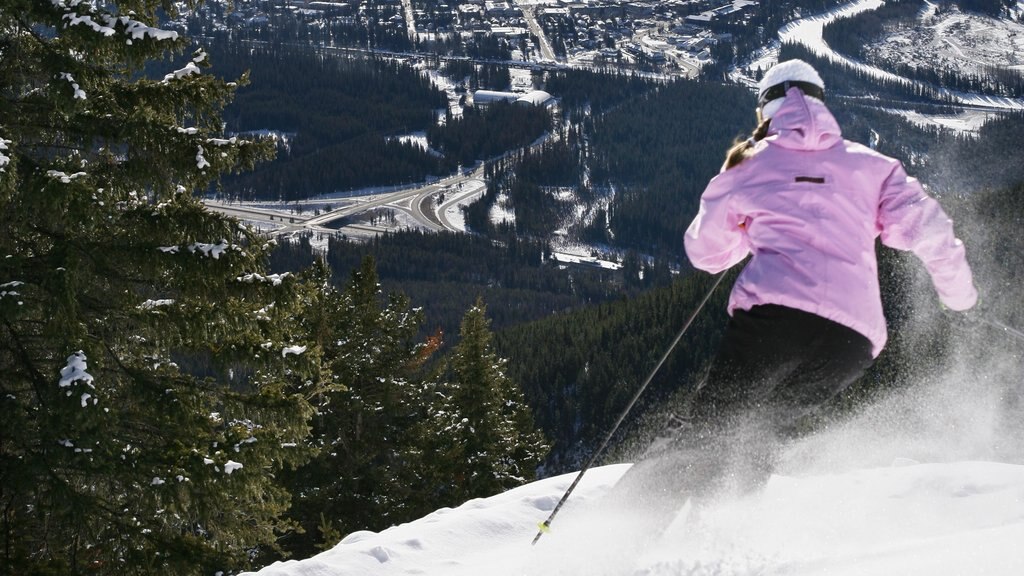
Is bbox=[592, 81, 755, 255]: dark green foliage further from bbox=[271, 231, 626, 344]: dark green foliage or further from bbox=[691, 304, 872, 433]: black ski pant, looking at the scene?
bbox=[691, 304, 872, 433]: black ski pant

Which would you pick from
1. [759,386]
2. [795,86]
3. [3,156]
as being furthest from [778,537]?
[3,156]

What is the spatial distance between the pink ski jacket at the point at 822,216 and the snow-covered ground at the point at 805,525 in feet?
3.47

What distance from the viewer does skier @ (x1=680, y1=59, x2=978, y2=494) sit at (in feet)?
13.6

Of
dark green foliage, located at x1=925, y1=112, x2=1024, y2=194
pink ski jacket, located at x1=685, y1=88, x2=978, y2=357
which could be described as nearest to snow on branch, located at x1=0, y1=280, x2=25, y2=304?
pink ski jacket, located at x1=685, y1=88, x2=978, y2=357

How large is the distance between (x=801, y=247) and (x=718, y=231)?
413mm

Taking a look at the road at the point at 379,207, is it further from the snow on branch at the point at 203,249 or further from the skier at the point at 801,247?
the skier at the point at 801,247

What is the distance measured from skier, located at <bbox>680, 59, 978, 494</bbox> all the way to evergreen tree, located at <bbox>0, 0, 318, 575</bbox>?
3848mm

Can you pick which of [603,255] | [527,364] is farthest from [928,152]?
[527,364]

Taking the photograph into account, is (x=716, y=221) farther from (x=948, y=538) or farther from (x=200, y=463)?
(x=200, y=463)

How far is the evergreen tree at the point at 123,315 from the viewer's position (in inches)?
239

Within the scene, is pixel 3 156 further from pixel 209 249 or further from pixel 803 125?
pixel 803 125

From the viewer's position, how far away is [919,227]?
13.9 feet

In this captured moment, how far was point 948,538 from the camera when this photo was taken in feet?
13.5

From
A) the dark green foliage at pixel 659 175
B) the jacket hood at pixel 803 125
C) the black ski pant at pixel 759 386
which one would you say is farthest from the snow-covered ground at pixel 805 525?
the dark green foliage at pixel 659 175
